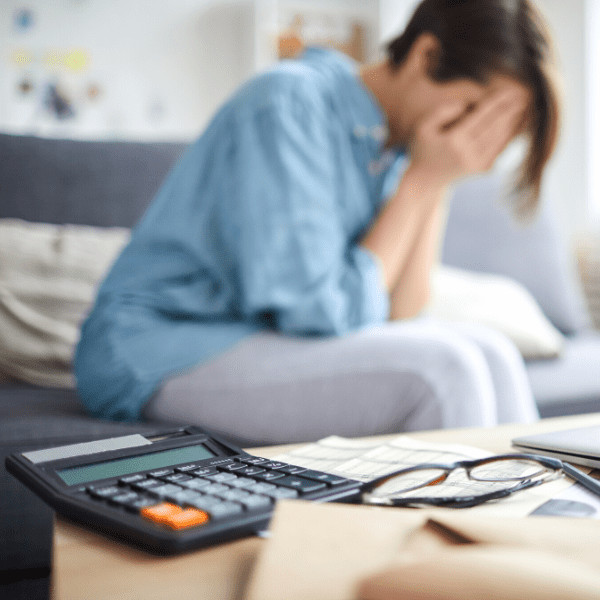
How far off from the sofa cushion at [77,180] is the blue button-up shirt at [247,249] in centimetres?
33

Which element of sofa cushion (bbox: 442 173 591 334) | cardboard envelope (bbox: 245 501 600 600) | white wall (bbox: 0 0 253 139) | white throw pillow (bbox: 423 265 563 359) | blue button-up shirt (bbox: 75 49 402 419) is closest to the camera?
cardboard envelope (bbox: 245 501 600 600)

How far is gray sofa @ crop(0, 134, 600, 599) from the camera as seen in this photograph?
0.66 metres

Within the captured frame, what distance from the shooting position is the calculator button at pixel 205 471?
1.10 ft

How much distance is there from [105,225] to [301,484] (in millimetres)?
1009

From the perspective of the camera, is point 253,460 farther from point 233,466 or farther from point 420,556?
point 420,556

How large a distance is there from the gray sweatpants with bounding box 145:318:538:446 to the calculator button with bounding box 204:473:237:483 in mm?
355

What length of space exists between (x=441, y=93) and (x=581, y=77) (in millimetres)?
1992

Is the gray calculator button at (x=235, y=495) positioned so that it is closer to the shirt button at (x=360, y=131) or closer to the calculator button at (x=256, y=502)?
the calculator button at (x=256, y=502)

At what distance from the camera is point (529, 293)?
1591 mm

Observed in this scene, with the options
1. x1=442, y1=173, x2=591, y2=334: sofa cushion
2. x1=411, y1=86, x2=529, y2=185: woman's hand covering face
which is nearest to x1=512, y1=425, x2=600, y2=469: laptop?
x1=411, y1=86, x2=529, y2=185: woman's hand covering face

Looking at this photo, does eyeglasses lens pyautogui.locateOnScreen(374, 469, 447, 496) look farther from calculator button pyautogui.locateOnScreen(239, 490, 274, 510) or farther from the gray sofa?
the gray sofa

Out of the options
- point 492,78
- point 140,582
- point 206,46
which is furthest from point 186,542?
point 206,46

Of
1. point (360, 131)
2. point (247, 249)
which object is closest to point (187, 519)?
point (247, 249)

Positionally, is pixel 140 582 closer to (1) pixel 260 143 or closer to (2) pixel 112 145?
(1) pixel 260 143
